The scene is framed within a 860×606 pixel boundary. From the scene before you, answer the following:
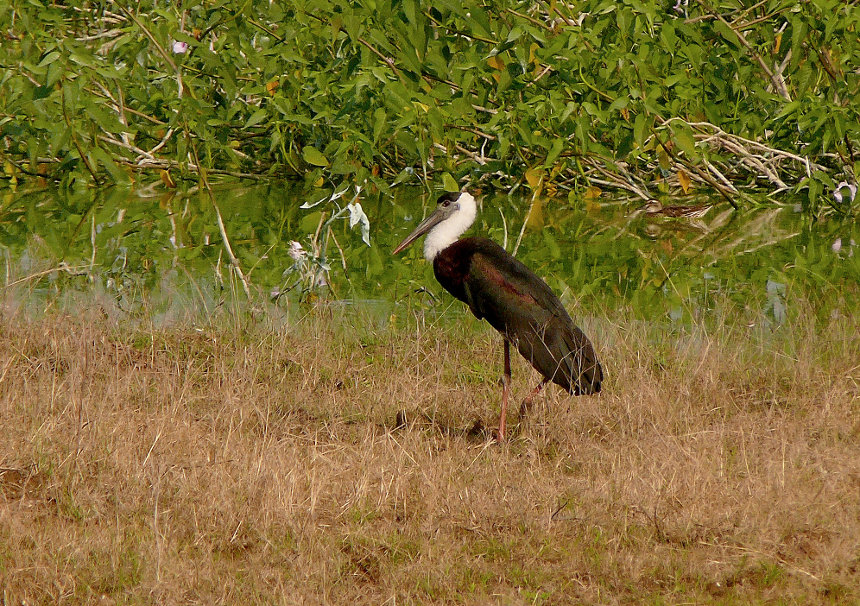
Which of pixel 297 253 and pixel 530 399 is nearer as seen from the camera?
pixel 530 399

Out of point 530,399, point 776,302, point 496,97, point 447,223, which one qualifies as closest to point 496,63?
point 496,97

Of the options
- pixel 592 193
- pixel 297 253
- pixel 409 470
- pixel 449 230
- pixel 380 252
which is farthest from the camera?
pixel 592 193

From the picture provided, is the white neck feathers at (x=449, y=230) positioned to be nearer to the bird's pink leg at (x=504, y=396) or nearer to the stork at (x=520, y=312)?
the stork at (x=520, y=312)

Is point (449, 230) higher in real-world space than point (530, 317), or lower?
lower

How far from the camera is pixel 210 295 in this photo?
7.70 m

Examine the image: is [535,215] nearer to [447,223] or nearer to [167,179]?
[167,179]

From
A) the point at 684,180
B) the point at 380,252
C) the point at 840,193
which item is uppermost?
the point at 840,193

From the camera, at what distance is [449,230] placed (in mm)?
6543

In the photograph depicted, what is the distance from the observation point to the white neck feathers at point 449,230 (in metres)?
6.53

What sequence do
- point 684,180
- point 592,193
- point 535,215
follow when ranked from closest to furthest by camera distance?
point 684,180, point 535,215, point 592,193

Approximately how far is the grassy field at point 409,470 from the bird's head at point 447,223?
18.8 inches

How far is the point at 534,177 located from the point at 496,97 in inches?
30.3

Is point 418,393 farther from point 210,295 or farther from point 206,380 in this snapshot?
point 210,295

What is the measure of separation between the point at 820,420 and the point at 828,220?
554 centimetres
